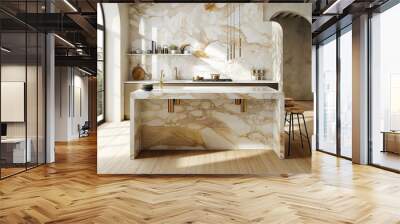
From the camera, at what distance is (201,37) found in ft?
16.8

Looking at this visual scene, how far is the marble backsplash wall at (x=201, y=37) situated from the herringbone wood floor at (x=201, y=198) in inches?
53.4

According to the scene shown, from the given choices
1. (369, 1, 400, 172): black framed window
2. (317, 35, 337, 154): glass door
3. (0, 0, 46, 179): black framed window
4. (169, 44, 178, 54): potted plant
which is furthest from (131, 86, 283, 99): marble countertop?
(317, 35, 337, 154): glass door

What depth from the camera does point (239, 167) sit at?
202 inches

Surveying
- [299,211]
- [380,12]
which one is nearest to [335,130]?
[380,12]

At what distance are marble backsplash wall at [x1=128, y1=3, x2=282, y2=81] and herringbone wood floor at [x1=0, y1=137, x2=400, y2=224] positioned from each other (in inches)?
53.4

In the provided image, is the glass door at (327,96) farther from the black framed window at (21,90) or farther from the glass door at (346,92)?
the black framed window at (21,90)

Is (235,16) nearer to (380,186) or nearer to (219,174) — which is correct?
(219,174)

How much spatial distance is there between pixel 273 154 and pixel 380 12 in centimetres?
292

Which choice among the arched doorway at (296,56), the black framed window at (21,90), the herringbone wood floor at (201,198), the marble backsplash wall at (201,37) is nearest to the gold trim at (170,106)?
the marble backsplash wall at (201,37)

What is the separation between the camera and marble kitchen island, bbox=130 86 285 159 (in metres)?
4.98

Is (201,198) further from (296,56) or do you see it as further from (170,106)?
(296,56)

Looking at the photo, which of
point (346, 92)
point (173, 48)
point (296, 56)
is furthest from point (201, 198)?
point (346, 92)

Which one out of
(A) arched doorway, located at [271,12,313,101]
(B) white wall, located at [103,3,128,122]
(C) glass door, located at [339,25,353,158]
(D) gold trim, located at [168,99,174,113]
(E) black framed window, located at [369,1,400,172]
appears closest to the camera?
(B) white wall, located at [103,3,128,122]

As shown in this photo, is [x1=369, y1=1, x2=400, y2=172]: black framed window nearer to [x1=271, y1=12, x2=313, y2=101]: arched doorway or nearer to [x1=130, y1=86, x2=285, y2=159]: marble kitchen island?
[x1=271, y1=12, x2=313, y2=101]: arched doorway
